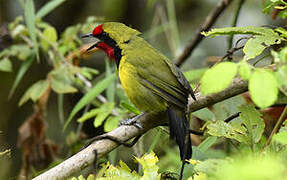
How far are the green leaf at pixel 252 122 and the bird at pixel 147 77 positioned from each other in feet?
1.62

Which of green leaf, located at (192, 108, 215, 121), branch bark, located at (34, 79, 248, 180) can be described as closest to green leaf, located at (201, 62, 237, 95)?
branch bark, located at (34, 79, 248, 180)

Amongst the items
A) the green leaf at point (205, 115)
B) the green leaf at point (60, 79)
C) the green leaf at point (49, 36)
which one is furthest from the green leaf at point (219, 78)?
the green leaf at point (49, 36)

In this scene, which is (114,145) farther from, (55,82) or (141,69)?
(55,82)

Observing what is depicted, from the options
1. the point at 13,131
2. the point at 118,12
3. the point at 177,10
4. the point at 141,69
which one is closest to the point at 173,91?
the point at 141,69

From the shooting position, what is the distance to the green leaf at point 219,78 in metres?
0.99

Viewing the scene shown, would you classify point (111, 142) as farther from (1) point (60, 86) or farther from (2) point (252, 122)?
(1) point (60, 86)

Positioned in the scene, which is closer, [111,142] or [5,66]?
[111,142]

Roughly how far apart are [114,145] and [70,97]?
13.0 ft

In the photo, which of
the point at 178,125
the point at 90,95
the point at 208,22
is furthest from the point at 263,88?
the point at 208,22

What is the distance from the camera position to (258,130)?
147 centimetres

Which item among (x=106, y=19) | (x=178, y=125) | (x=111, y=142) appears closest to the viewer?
(x=111, y=142)

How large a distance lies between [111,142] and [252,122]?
0.52 metres

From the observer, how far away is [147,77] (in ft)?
8.39

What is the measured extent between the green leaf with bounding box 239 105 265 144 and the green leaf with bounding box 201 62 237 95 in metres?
0.51
